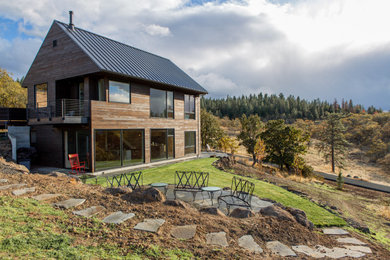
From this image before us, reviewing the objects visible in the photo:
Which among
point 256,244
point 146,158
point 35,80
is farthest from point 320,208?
point 35,80

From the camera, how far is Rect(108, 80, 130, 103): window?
1193cm

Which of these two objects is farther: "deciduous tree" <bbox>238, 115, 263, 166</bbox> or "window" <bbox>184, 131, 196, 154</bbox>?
"deciduous tree" <bbox>238, 115, 263, 166</bbox>

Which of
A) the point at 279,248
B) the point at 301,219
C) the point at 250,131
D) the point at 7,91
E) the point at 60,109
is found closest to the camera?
the point at 279,248

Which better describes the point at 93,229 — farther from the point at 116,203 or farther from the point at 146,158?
the point at 146,158

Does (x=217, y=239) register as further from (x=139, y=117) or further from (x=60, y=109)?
(x=60, y=109)

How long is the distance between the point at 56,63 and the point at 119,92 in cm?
415

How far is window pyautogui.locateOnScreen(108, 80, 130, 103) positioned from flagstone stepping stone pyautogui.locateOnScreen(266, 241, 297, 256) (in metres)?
10.3

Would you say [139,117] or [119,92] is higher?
[119,92]

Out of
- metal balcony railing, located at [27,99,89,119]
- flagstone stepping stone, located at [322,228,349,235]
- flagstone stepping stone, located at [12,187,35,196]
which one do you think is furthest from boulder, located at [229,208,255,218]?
metal balcony railing, located at [27,99,89,119]

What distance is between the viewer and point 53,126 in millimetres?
12688

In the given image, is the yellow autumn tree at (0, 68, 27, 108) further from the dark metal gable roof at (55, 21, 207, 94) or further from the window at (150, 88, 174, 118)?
the window at (150, 88, 174, 118)

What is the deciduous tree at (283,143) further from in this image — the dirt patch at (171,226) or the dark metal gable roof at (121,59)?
the dirt patch at (171,226)

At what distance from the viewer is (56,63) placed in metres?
13.1

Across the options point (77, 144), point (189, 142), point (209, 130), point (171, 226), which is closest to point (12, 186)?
point (171, 226)
